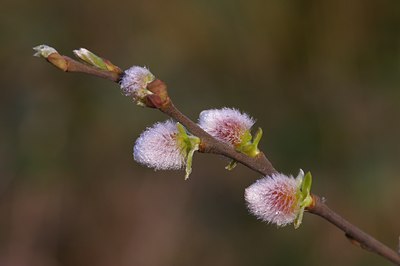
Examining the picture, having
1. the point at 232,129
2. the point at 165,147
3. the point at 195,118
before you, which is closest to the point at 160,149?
the point at 165,147

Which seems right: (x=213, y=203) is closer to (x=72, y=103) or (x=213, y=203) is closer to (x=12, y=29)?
(x=72, y=103)

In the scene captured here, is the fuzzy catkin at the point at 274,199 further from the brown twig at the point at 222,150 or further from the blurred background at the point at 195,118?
the blurred background at the point at 195,118

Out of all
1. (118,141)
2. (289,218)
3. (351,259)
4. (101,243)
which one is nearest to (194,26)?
(118,141)

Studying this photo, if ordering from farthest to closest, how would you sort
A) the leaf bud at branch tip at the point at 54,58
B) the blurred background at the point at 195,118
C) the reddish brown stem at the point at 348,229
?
the blurred background at the point at 195,118 → the reddish brown stem at the point at 348,229 → the leaf bud at branch tip at the point at 54,58

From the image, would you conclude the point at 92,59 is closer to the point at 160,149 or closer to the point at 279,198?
the point at 160,149

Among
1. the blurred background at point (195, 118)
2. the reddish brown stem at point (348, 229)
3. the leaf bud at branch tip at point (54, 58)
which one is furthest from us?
the blurred background at point (195, 118)

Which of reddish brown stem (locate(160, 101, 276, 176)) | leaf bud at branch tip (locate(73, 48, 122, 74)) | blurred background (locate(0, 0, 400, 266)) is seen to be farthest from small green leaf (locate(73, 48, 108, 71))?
blurred background (locate(0, 0, 400, 266))

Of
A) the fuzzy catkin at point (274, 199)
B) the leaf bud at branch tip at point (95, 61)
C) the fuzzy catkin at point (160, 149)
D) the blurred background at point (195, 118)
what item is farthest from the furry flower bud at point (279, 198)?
the blurred background at point (195, 118)
